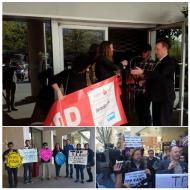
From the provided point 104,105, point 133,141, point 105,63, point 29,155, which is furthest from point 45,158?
point 105,63

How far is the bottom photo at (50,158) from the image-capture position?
394 centimetres

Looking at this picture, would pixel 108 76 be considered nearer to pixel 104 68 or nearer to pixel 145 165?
pixel 104 68

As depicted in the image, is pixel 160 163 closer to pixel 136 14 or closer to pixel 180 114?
pixel 180 114

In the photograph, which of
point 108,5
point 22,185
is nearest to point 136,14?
point 108,5

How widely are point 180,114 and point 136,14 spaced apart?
114cm

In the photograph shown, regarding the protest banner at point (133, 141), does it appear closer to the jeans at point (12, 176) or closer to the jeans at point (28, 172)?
the jeans at point (28, 172)

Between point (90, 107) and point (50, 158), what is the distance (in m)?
0.68

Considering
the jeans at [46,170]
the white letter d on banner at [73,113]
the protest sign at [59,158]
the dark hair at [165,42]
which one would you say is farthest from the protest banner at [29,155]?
the dark hair at [165,42]

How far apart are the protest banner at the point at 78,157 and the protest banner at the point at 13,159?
0.53m

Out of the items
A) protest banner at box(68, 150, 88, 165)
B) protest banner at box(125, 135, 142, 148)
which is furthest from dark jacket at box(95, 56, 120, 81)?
protest banner at box(68, 150, 88, 165)

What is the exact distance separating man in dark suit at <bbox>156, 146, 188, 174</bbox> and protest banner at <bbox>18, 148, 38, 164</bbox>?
130cm

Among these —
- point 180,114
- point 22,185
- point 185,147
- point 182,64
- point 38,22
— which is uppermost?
point 38,22

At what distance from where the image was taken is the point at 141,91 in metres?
3.98

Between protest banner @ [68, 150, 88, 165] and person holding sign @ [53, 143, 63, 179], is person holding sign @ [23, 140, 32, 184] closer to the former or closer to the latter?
person holding sign @ [53, 143, 63, 179]
